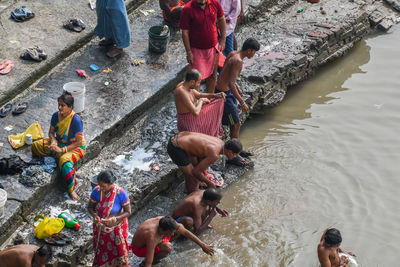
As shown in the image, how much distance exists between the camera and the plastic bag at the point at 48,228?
5.82m

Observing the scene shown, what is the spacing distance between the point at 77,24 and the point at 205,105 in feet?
10.3

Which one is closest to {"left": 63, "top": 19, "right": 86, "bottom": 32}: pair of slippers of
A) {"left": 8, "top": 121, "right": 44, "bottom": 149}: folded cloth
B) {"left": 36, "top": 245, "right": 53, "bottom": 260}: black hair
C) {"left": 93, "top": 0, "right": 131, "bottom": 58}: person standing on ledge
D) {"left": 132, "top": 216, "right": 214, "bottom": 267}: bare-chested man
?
{"left": 93, "top": 0, "right": 131, "bottom": 58}: person standing on ledge

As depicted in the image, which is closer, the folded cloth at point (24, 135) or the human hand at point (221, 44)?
the folded cloth at point (24, 135)

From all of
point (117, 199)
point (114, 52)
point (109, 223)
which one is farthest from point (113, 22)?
point (109, 223)

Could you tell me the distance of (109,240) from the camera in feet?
18.3

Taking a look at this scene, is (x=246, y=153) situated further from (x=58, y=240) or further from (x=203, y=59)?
(x=58, y=240)

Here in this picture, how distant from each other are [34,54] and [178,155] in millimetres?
2967

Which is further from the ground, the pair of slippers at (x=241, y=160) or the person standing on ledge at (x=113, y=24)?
the person standing on ledge at (x=113, y=24)

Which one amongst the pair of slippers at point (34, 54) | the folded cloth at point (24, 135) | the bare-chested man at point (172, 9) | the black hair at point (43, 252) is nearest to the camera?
the black hair at point (43, 252)

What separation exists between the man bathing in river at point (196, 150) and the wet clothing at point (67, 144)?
1041mm

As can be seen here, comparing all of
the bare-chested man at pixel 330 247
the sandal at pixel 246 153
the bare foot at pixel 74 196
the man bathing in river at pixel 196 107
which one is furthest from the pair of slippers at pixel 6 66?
the bare-chested man at pixel 330 247

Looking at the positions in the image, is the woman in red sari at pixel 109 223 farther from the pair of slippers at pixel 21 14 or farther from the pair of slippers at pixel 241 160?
the pair of slippers at pixel 21 14

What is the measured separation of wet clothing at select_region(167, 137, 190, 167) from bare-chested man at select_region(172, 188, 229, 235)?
378 mm

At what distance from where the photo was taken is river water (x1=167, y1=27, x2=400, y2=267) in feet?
21.3
